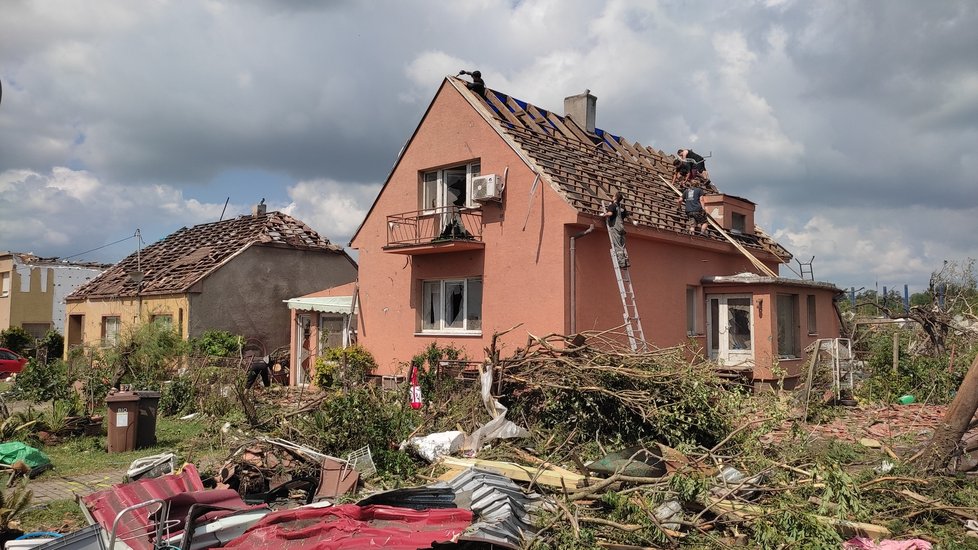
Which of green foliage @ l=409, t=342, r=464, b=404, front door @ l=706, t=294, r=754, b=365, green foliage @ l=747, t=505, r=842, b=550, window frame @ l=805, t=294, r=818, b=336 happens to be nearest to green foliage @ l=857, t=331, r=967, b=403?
window frame @ l=805, t=294, r=818, b=336

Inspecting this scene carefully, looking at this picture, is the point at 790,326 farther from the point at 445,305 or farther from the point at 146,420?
the point at 146,420

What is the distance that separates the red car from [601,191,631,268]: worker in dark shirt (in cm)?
2406

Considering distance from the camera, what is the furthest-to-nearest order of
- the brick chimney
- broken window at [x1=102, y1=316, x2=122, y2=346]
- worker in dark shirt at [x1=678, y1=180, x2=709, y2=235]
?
broken window at [x1=102, y1=316, x2=122, y2=346]
the brick chimney
worker in dark shirt at [x1=678, y1=180, x2=709, y2=235]

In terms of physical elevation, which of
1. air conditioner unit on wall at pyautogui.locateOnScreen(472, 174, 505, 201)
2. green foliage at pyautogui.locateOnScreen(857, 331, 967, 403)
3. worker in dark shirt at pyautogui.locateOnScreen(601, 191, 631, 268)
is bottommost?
green foliage at pyautogui.locateOnScreen(857, 331, 967, 403)

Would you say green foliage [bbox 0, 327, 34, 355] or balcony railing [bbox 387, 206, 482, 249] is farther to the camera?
green foliage [bbox 0, 327, 34, 355]

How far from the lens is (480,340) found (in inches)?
581

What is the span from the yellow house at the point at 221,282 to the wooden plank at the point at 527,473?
48.1ft

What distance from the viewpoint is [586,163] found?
637 inches

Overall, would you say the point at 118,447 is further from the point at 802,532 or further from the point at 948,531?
the point at 948,531

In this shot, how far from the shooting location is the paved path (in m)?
8.29

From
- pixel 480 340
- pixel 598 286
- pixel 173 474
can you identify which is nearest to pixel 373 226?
pixel 480 340

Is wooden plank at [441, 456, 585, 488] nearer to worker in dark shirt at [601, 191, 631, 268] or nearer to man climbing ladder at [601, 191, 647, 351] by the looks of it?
man climbing ladder at [601, 191, 647, 351]

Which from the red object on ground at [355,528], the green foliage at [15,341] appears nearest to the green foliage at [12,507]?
the red object on ground at [355,528]

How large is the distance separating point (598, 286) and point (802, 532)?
27.5ft
